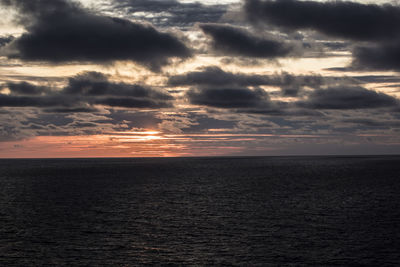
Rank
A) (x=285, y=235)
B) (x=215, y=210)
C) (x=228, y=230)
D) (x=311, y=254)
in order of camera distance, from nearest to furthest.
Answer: (x=311, y=254)
(x=285, y=235)
(x=228, y=230)
(x=215, y=210)

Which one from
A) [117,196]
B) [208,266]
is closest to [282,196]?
[117,196]

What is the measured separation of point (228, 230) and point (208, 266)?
17277mm

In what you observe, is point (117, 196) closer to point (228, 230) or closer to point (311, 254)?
point (228, 230)

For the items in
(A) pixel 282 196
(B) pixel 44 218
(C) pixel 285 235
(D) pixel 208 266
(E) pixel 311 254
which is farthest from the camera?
(A) pixel 282 196

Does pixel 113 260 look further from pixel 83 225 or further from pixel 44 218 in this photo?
pixel 44 218

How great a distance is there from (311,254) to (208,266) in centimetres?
1177

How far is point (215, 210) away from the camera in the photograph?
76.9m

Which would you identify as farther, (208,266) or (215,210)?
(215,210)

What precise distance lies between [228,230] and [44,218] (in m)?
30.3

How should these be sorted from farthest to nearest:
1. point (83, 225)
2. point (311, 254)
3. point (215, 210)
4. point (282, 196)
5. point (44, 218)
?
1. point (282, 196)
2. point (215, 210)
3. point (44, 218)
4. point (83, 225)
5. point (311, 254)

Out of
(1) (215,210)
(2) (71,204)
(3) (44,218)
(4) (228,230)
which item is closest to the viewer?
(4) (228,230)

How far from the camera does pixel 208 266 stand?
40188 mm

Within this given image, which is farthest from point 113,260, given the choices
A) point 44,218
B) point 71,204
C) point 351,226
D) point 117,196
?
point 117,196

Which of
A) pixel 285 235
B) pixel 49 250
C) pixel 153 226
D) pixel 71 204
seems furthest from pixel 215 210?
pixel 49 250
